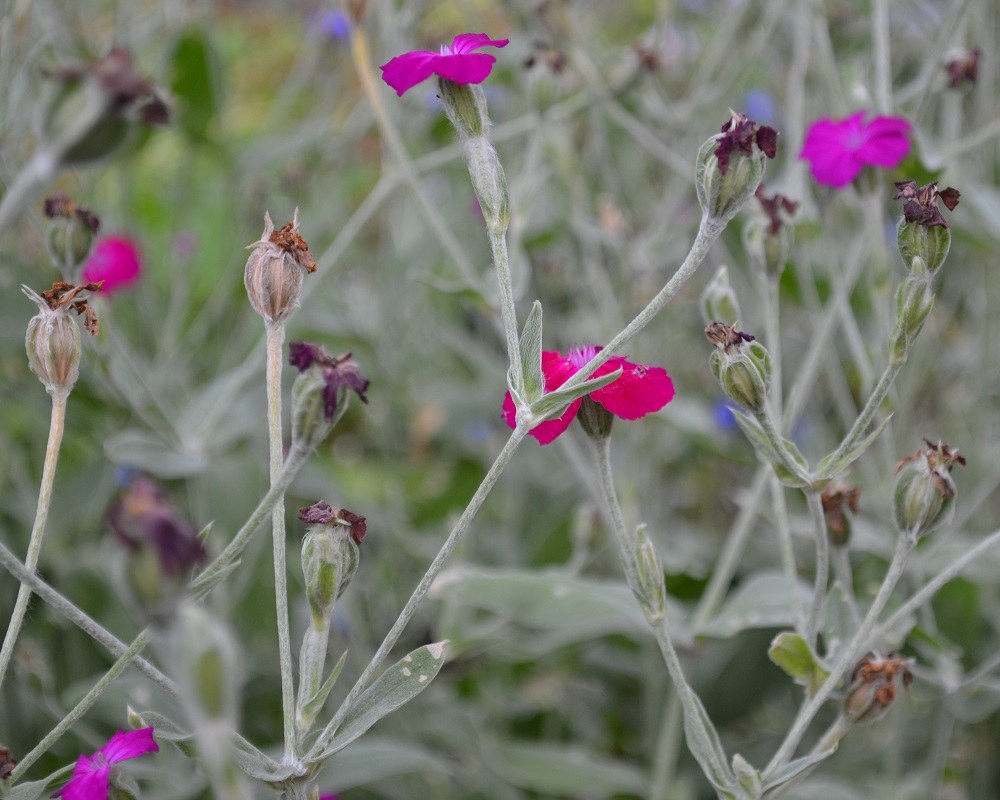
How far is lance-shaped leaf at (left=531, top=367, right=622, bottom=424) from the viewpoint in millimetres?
465

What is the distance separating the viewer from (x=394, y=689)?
516 mm

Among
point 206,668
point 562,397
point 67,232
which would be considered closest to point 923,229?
point 562,397

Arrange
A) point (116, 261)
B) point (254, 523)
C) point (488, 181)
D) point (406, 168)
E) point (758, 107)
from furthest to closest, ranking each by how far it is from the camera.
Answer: point (758, 107) < point (116, 261) < point (406, 168) < point (488, 181) < point (254, 523)

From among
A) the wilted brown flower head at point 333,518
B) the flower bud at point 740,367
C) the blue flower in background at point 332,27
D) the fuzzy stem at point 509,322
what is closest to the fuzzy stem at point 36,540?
the wilted brown flower head at point 333,518

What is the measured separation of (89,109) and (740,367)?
0.33m

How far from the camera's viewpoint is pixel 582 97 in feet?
3.69

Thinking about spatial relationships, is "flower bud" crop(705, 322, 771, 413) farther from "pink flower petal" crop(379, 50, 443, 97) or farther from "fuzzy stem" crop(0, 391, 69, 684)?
"fuzzy stem" crop(0, 391, 69, 684)

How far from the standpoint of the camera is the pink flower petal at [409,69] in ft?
1.69

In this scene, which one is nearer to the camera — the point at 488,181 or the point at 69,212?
the point at 488,181

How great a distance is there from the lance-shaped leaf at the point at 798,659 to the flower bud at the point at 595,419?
0.15 meters

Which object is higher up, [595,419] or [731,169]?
[731,169]

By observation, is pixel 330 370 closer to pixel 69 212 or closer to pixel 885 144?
pixel 69 212

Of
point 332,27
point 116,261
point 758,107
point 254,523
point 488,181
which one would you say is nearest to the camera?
point 254,523

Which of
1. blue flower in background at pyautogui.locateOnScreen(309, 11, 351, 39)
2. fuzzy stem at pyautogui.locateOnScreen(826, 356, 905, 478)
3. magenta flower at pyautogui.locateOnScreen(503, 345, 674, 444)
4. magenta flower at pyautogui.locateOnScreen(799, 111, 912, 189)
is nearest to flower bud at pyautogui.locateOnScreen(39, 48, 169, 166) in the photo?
magenta flower at pyautogui.locateOnScreen(503, 345, 674, 444)
